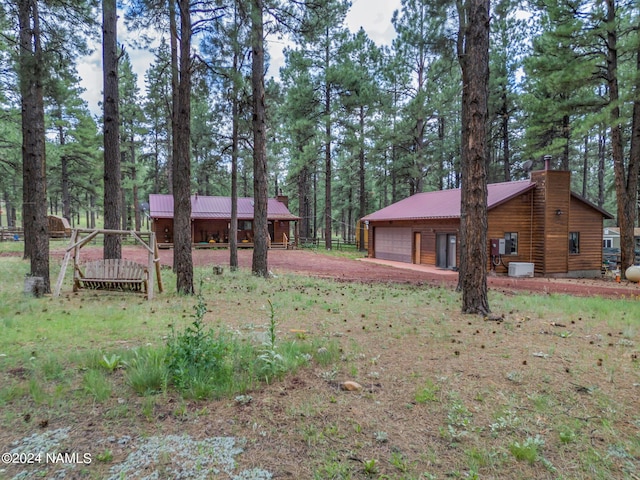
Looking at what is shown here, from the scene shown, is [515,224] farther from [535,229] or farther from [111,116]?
[111,116]

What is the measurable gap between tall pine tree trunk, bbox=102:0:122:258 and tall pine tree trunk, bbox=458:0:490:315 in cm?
787

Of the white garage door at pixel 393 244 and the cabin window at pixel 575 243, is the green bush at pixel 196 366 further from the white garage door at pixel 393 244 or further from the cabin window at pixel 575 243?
the cabin window at pixel 575 243

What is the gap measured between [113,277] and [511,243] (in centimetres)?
1634

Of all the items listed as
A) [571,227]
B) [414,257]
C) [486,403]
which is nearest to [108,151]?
[486,403]

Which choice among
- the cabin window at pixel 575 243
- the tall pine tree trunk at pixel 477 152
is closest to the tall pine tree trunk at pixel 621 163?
the cabin window at pixel 575 243

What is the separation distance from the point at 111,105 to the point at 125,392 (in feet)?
27.4

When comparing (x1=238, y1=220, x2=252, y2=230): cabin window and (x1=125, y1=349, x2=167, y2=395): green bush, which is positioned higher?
(x1=238, y1=220, x2=252, y2=230): cabin window

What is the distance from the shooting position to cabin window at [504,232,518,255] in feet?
56.3

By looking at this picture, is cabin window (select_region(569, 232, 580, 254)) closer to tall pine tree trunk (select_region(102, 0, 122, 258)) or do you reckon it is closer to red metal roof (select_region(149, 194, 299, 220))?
red metal roof (select_region(149, 194, 299, 220))

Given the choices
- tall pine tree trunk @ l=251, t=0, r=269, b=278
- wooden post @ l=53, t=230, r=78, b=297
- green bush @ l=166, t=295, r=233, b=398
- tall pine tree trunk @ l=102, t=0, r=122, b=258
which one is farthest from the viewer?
tall pine tree trunk @ l=251, t=0, r=269, b=278

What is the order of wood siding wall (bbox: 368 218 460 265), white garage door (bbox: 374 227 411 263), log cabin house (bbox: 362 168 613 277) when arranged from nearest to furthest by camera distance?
log cabin house (bbox: 362 168 613 277) < wood siding wall (bbox: 368 218 460 265) < white garage door (bbox: 374 227 411 263)

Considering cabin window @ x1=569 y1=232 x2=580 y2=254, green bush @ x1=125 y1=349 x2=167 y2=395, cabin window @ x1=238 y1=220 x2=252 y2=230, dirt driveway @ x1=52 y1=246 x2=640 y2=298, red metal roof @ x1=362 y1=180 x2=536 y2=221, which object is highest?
red metal roof @ x1=362 y1=180 x2=536 y2=221

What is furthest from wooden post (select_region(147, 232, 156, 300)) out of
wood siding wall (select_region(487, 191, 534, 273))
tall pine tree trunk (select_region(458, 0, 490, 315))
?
wood siding wall (select_region(487, 191, 534, 273))

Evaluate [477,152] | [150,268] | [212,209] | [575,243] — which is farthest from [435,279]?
[212,209]
